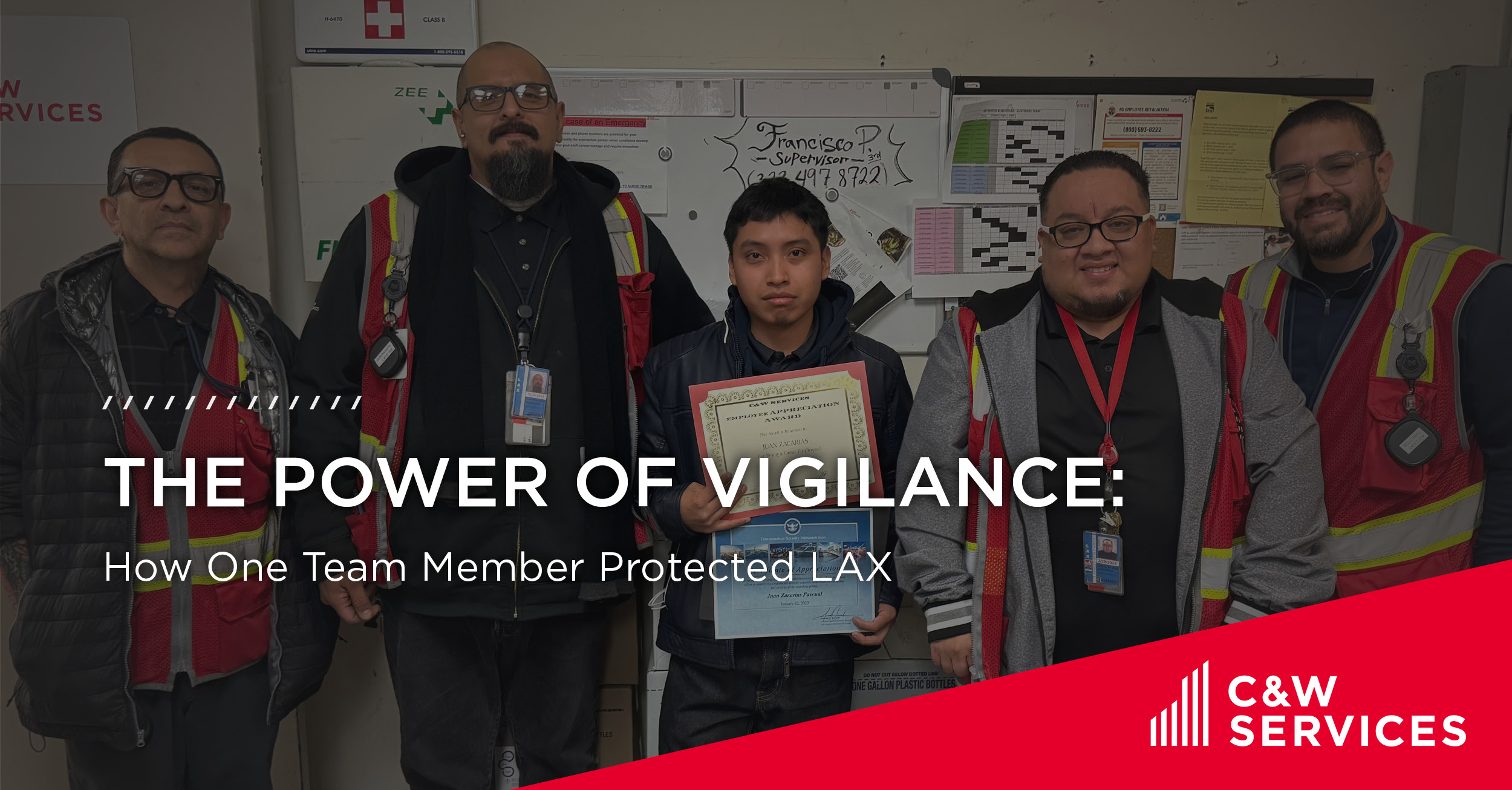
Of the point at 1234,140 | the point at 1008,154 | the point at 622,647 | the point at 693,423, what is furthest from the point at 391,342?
the point at 1234,140

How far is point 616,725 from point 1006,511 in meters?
1.27

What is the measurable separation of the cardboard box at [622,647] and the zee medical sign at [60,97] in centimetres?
201

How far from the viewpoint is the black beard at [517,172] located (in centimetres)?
192

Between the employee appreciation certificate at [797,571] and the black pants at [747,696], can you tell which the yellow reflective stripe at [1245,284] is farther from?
the black pants at [747,696]

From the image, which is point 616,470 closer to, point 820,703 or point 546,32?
point 820,703

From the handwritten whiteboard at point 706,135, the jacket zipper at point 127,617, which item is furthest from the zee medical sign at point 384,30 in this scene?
the jacket zipper at point 127,617

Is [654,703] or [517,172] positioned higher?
[517,172]

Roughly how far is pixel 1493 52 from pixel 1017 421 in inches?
105

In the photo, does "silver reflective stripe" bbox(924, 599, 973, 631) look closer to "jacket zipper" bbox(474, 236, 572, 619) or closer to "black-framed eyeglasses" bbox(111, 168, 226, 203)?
"jacket zipper" bbox(474, 236, 572, 619)

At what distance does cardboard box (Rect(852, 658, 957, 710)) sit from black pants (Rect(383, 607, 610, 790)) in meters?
0.68

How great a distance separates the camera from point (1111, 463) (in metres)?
1.61

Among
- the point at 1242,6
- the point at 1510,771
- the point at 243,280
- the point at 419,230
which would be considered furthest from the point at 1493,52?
the point at 243,280

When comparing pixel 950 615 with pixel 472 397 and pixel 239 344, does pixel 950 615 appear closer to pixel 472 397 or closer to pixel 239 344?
pixel 472 397

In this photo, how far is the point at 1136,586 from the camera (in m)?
1.63
